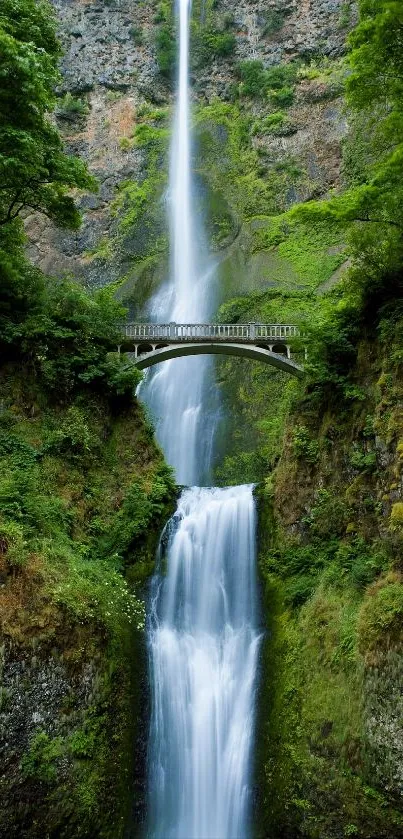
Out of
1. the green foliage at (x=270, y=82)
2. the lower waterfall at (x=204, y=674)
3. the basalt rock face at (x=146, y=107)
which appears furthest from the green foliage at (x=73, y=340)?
the green foliage at (x=270, y=82)

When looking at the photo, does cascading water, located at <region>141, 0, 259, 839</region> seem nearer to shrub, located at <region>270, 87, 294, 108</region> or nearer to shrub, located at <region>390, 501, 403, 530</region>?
shrub, located at <region>390, 501, 403, 530</region>

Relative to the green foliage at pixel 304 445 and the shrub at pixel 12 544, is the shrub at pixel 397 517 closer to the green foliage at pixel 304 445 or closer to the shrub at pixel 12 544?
the green foliage at pixel 304 445

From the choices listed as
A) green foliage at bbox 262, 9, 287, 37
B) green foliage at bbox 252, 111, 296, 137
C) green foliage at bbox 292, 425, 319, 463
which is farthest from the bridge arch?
green foliage at bbox 262, 9, 287, 37

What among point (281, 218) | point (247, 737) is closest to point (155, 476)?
point (247, 737)

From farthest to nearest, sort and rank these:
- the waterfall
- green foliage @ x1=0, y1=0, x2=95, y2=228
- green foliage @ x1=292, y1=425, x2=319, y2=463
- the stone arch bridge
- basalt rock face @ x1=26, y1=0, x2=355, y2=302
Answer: basalt rock face @ x1=26, y1=0, x2=355, y2=302, the waterfall, the stone arch bridge, green foliage @ x1=292, y1=425, x2=319, y2=463, green foliage @ x1=0, y1=0, x2=95, y2=228

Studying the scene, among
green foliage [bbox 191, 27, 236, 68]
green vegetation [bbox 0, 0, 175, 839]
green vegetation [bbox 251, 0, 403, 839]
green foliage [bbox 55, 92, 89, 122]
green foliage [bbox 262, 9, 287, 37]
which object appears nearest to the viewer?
green vegetation [bbox 251, 0, 403, 839]

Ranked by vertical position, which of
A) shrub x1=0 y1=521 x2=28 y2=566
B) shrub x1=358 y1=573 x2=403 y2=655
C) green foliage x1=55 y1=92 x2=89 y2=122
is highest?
green foliage x1=55 y1=92 x2=89 y2=122
